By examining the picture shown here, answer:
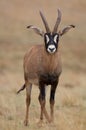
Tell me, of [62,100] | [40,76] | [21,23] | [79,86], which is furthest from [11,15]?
[40,76]

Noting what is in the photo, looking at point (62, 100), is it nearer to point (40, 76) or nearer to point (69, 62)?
point (40, 76)

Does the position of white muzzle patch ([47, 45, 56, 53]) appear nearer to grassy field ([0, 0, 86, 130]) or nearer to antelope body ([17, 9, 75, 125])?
antelope body ([17, 9, 75, 125])

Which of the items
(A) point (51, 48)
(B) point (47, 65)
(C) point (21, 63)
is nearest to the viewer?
(A) point (51, 48)

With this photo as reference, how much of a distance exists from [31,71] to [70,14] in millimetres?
45524

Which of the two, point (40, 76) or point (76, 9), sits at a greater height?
point (40, 76)

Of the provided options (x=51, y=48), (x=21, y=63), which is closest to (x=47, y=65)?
(x=51, y=48)

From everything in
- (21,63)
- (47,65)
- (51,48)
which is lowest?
(21,63)

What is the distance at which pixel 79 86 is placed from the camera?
28.2 meters

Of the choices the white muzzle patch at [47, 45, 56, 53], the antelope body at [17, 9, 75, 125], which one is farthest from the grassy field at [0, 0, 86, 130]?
the white muzzle patch at [47, 45, 56, 53]

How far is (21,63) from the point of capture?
40.7 metres

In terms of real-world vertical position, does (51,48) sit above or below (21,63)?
above

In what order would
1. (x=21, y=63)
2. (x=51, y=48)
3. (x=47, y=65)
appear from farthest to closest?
(x=21, y=63) → (x=47, y=65) → (x=51, y=48)

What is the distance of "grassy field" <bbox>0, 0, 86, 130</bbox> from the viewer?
1644cm

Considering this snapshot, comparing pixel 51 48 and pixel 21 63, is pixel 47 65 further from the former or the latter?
pixel 21 63
